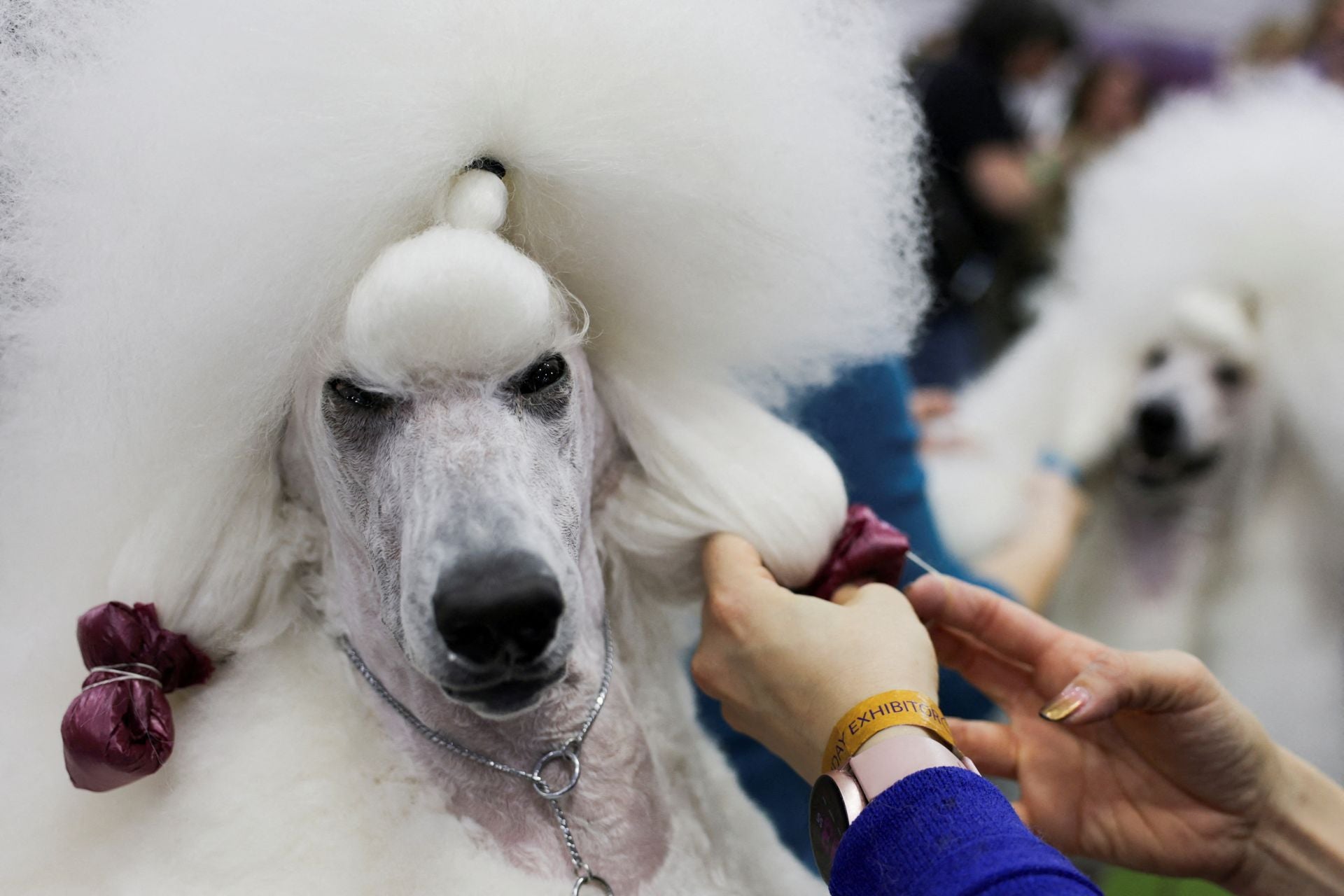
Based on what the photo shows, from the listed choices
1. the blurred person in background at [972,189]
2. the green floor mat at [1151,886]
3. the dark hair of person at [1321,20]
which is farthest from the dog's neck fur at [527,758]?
the dark hair of person at [1321,20]

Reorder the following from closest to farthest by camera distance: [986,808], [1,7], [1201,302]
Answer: [986,808]
[1,7]
[1201,302]

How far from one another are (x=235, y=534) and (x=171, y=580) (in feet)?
0.19

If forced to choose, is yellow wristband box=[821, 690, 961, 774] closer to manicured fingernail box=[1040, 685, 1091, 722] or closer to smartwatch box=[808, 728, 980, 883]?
smartwatch box=[808, 728, 980, 883]

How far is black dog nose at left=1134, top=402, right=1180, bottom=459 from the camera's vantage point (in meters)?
1.83

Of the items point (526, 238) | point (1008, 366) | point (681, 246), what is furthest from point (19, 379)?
point (1008, 366)

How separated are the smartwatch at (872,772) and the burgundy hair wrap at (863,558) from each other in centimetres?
22

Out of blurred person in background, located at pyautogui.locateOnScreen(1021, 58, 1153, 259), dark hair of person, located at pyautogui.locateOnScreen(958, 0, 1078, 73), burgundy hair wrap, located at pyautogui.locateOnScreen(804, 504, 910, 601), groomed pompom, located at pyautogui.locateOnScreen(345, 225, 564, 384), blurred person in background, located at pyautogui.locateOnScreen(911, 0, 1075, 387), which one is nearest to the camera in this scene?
groomed pompom, located at pyautogui.locateOnScreen(345, 225, 564, 384)

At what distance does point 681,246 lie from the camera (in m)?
0.85

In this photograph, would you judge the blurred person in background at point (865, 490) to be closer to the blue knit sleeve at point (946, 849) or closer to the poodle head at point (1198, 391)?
the blue knit sleeve at point (946, 849)

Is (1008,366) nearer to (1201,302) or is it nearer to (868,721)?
(1201,302)

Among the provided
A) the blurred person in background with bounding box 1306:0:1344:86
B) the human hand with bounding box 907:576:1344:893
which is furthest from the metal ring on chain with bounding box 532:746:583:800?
the blurred person in background with bounding box 1306:0:1344:86

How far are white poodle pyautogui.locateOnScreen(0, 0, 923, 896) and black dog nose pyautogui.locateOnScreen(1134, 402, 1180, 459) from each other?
113 cm

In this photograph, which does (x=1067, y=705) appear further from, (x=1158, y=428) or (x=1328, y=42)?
(x=1328, y=42)

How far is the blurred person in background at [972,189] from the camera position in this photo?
2.51 metres
